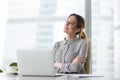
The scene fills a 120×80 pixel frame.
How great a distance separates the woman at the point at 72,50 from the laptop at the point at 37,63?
876 millimetres

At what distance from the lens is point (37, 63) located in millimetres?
1514

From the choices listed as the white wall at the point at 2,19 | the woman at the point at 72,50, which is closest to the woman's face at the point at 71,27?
the woman at the point at 72,50

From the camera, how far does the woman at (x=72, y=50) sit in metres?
2.41

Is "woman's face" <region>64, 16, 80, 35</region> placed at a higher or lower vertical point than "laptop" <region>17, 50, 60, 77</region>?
higher

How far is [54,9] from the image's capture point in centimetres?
368

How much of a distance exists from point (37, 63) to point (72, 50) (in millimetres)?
1108

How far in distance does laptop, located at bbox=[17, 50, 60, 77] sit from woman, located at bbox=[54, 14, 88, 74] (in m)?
0.88

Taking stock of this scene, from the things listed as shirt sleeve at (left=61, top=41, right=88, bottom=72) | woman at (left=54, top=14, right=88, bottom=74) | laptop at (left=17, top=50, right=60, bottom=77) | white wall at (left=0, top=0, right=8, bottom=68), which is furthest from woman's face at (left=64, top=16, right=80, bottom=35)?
white wall at (left=0, top=0, right=8, bottom=68)

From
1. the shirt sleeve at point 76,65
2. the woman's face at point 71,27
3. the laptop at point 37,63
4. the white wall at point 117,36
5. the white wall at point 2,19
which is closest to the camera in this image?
the laptop at point 37,63

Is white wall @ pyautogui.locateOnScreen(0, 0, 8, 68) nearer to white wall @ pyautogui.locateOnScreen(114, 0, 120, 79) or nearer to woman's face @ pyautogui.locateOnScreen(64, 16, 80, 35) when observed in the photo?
woman's face @ pyautogui.locateOnScreen(64, 16, 80, 35)

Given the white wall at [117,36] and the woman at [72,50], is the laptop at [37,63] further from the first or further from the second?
the white wall at [117,36]

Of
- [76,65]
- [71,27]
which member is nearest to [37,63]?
[76,65]

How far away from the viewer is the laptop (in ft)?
4.95

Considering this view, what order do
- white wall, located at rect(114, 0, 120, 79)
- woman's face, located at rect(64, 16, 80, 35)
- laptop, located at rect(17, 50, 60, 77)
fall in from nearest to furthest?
laptop, located at rect(17, 50, 60, 77) → woman's face, located at rect(64, 16, 80, 35) → white wall, located at rect(114, 0, 120, 79)
